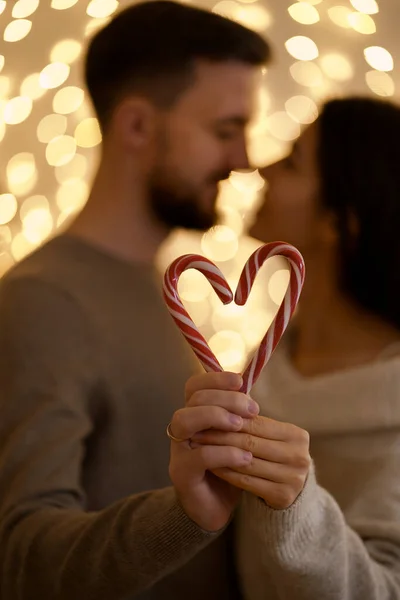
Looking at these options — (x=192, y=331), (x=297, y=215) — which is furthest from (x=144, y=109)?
(x=192, y=331)

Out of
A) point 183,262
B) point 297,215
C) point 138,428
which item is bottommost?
point 138,428

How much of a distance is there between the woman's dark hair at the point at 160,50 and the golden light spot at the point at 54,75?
4 centimetres

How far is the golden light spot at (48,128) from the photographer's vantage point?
0.83 meters

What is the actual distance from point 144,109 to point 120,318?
10.2 inches

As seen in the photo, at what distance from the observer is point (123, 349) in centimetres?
77

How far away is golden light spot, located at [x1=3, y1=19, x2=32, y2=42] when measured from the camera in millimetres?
797

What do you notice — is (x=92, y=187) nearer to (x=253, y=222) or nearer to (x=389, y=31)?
(x=253, y=222)

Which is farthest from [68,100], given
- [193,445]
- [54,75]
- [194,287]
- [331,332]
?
[193,445]

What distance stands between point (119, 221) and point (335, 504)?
0.40 metres

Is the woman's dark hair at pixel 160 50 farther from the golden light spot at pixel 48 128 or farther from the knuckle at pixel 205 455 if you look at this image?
the knuckle at pixel 205 455

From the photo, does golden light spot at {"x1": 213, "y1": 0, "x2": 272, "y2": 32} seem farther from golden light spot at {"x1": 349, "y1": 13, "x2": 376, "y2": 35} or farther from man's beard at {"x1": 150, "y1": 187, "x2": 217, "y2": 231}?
man's beard at {"x1": 150, "y1": 187, "x2": 217, "y2": 231}

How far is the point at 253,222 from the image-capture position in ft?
2.98

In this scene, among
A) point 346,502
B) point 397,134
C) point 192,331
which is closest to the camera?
point 192,331

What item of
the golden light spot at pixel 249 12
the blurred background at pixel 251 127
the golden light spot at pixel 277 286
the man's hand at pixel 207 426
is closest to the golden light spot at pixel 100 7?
the blurred background at pixel 251 127
